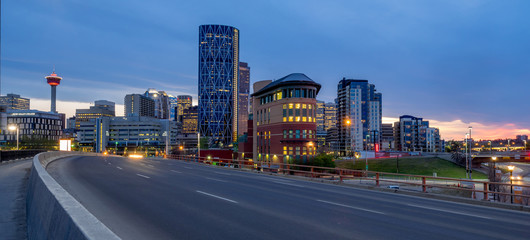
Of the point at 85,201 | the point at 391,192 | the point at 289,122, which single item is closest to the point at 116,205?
the point at 85,201

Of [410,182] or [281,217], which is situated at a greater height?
[281,217]

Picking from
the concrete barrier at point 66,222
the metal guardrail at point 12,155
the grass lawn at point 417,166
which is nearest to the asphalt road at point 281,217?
the concrete barrier at point 66,222

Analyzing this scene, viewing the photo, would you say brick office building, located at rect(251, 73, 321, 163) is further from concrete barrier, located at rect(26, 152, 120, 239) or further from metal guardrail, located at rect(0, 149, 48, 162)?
concrete barrier, located at rect(26, 152, 120, 239)

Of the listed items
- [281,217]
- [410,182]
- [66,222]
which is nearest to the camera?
[66,222]

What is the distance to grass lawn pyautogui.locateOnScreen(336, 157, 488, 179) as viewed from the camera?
105m

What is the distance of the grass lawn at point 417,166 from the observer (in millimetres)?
104537

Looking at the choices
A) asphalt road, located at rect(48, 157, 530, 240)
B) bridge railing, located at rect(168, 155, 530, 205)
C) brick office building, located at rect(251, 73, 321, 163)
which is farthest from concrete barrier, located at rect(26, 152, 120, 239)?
brick office building, located at rect(251, 73, 321, 163)

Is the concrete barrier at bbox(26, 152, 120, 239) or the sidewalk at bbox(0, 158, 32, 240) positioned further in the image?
the sidewalk at bbox(0, 158, 32, 240)

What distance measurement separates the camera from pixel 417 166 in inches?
4328

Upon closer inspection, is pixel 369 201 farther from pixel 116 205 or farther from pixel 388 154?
pixel 388 154

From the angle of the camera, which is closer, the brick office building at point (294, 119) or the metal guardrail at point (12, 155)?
the metal guardrail at point (12, 155)

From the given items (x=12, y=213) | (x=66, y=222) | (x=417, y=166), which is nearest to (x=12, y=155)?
(x=12, y=213)

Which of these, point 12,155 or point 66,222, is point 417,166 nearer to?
point 12,155

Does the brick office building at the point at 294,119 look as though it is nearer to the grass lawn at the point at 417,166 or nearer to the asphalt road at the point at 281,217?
the grass lawn at the point at 417,166
